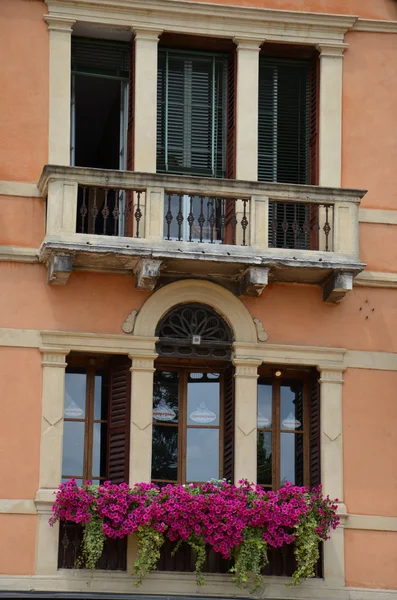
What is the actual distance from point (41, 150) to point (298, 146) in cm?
337

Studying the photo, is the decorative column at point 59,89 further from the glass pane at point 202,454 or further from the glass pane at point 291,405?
the glass pane at point 291,405

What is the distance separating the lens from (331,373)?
22.1 metres

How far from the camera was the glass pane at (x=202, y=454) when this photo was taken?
22062 mm

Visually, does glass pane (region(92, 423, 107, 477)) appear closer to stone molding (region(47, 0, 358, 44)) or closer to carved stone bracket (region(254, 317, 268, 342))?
carved stone bracket (region(254, 317, 268, 342))

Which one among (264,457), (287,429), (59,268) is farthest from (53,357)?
(287,429)

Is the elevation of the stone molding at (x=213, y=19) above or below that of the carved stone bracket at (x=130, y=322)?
above

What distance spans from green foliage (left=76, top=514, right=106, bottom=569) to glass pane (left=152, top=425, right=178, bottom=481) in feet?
4.55

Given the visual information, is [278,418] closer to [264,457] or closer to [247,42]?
[264,457]

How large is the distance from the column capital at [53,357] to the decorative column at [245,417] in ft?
6.87

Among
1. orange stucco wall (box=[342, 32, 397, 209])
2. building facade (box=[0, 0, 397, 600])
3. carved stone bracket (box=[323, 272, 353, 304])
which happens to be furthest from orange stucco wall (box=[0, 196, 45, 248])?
orange stucco wall (box=[342, 32, 397, 209])

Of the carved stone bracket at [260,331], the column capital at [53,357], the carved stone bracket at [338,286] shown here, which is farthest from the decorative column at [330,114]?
the column capital at [53,357]

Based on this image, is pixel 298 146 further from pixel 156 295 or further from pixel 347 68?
pixel 156 295

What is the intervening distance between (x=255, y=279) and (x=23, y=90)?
3.72 metres

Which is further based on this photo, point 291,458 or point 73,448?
point 291,458
